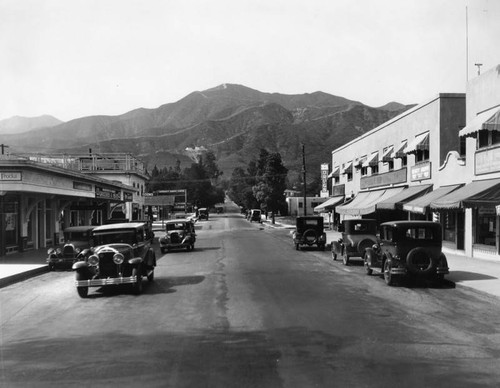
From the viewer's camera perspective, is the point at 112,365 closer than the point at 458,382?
No

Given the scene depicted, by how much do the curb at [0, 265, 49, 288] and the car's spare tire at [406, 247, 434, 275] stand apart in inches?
501

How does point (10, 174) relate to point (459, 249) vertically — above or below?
above

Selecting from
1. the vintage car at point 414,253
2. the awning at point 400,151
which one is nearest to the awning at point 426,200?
the awning at point 400,151

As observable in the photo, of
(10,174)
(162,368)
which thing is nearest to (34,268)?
(10,174)

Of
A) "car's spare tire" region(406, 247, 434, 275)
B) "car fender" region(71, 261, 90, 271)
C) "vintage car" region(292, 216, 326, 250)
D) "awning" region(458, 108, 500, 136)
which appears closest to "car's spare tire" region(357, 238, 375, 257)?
"awning" region(458, 108, 500, 136)

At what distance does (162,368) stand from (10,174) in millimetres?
19778

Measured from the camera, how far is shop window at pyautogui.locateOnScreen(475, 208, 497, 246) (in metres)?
21.7

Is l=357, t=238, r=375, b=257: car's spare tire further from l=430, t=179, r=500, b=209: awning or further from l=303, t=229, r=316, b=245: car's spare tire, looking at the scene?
l=303, t=229, r=316, b=245: car's spare tire

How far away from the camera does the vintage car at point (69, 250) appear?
20562 mm

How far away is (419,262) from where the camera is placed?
14.7 metres

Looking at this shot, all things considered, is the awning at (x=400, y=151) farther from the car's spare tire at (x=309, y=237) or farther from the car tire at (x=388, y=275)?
the car tire at (x=388, y=275)

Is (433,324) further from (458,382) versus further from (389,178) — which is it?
(389,178)

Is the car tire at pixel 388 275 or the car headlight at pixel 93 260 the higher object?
the car headlight at pixel 93 260

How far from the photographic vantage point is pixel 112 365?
6996mm
